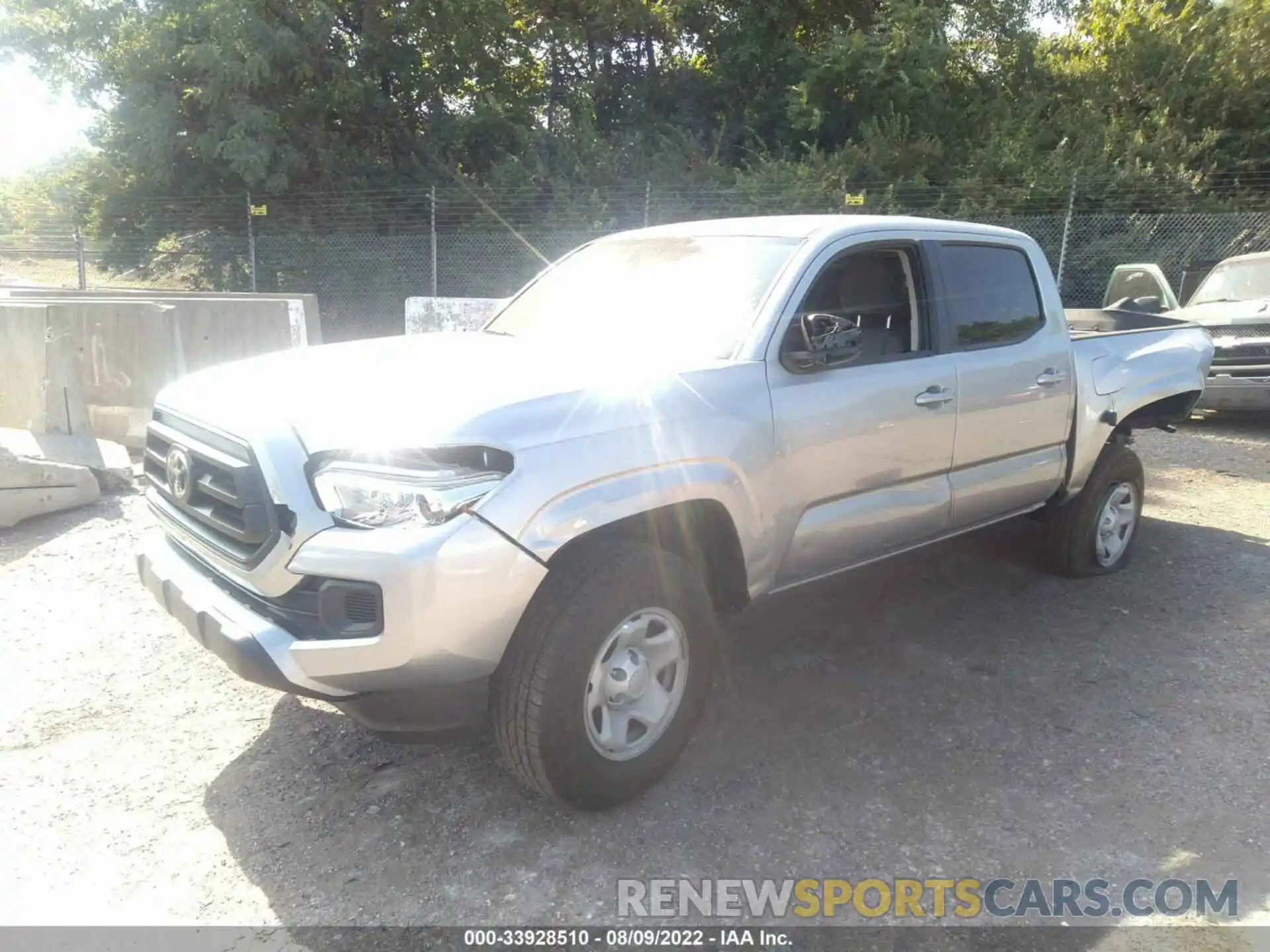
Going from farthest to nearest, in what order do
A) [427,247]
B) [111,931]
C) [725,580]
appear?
[427,247] → [725,580] → [111,931]

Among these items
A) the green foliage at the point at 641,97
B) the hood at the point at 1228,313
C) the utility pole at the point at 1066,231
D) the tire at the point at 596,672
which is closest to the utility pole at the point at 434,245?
the green foliage at the point at 641,97

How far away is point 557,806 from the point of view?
9.83ft

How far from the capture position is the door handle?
3852mm

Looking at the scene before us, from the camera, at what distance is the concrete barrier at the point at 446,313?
9.38 meters

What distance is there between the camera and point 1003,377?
14.0 feet

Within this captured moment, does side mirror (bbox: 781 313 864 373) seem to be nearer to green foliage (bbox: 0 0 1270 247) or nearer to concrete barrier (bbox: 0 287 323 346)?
concrete barrier (bbox: 0 287 323 346)

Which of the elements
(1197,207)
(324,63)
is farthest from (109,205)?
(1197,207)

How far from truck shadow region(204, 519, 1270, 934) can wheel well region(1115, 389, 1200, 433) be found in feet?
4.01

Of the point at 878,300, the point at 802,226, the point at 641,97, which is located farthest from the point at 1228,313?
the point at 641,97

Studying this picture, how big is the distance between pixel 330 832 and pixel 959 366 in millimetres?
3064

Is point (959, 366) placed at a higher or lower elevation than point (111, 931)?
higher

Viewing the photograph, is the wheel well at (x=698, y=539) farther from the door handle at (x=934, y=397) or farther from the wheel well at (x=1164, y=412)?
the wheel well at (x=1164, y=412)

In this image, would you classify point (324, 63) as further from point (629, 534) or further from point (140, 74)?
point (629, 534)

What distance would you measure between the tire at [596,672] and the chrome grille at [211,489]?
827mm
